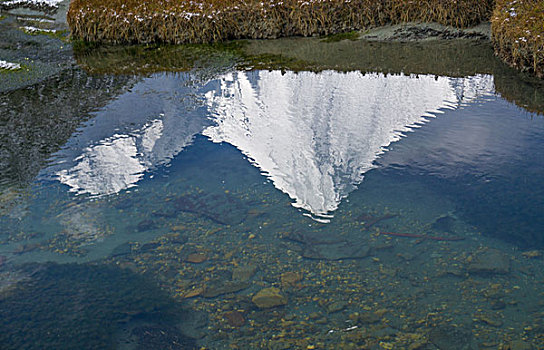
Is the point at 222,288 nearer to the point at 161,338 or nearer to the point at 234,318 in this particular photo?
the point at 234,318

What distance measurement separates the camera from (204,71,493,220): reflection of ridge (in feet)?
22.3

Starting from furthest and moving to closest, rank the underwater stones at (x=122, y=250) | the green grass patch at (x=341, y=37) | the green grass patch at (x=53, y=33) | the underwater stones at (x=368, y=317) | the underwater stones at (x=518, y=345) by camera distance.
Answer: the green grass patch at (x=53, y=33), the green grass patch at (x=341, y=37), the underwater stones at (x=122, y=250), the underwater stones at (x=368, y=317), the underwater stones at (x=518, y=345)

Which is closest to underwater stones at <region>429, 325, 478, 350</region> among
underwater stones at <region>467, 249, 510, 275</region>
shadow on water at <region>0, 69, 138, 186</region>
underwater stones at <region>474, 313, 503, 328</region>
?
underwater stones at <region>474, 313, 503, 328</region>

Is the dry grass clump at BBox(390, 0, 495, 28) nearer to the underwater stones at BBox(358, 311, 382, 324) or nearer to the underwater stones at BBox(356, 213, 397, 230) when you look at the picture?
the underwater stones at BBox(356, 213, 397, 230)

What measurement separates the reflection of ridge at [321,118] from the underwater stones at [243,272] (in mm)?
1355

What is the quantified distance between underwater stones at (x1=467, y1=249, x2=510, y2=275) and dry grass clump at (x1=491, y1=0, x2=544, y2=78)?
673 cm

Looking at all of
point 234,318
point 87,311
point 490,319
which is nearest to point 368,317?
point 490,319

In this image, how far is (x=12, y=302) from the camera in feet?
15.4

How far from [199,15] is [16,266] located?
1193 centimetres

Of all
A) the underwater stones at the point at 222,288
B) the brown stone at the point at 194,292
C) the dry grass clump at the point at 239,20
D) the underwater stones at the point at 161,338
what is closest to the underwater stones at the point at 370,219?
the underwater stones at the point at 222,288

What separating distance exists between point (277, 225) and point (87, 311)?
2184 millimetres

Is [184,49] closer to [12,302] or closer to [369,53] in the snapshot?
[369,53]

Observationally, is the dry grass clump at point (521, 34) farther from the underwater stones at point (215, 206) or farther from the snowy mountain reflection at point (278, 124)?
the underwater stones at point (215, 206)

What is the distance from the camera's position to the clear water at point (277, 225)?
4.31 metres
